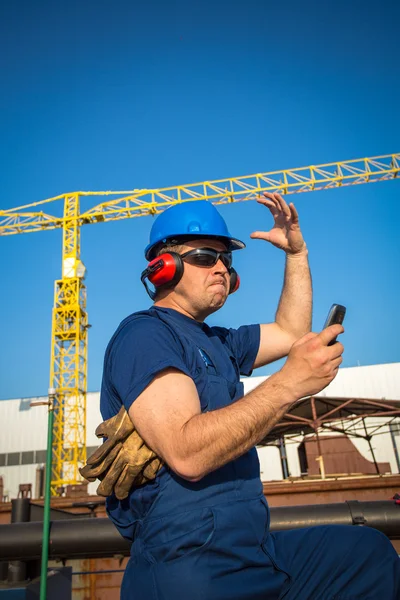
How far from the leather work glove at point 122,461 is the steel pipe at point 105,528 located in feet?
4.71

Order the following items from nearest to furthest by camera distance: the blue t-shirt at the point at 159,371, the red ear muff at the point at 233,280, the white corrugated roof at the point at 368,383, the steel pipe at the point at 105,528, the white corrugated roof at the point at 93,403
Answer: the blue t-shirt at the point at 159,371, the red ear muff at the point at 233,280, the steel pipe at the point at 105,528, the white corrugated roof at the point at 368,383, the white corrugated roof at the point at 93,403

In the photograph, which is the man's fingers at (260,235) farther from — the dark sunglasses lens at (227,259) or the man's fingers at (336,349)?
the man's fingers at (336,349)

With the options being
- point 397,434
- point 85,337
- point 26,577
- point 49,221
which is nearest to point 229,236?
point 26,577

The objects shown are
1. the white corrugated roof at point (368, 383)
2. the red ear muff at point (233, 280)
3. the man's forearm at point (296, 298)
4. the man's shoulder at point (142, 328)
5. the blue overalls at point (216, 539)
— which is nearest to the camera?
the blue overalls at point (216, 539)

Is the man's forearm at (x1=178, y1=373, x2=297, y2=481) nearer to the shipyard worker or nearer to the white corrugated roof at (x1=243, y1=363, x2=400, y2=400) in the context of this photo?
the shipyard worker

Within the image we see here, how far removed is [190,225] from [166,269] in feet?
0.84

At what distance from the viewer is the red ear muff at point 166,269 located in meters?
2.08

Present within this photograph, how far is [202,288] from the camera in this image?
2.14m

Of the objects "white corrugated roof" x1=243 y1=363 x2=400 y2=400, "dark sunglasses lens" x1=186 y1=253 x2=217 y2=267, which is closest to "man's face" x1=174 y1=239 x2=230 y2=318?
"dark sunglasses lens" x1=186 y1=253 x2=217 y2=267

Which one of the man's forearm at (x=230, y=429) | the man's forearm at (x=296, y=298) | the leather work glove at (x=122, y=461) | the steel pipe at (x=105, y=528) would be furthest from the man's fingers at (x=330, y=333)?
the steel pipe at (x=105, y=528)

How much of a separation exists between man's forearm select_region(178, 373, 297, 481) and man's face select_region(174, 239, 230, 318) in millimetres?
640

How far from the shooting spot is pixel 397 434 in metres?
25.7

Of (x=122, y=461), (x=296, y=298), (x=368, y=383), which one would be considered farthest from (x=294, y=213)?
(x=368, y=383)

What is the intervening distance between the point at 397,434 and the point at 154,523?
89.3ft
